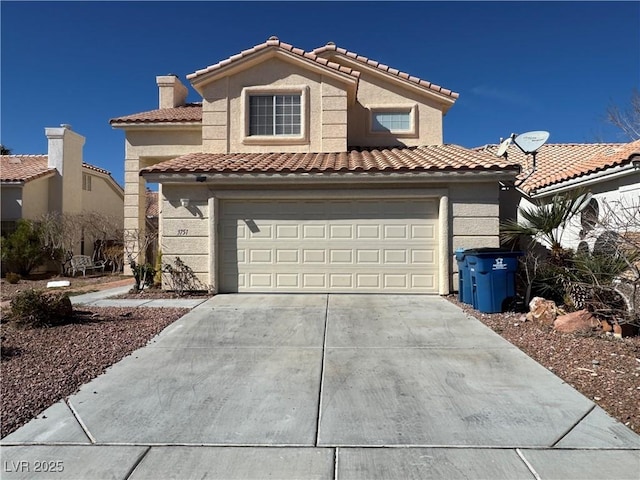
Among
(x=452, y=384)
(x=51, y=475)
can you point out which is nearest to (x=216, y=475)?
(x=51, y=475)

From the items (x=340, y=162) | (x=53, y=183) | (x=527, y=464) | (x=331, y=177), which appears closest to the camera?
(x=527, y=464)

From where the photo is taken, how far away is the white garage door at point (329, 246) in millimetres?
10734

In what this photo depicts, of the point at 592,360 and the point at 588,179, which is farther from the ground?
the point at 588,179

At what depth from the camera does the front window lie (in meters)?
13.3

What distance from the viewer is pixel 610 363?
5383 mm

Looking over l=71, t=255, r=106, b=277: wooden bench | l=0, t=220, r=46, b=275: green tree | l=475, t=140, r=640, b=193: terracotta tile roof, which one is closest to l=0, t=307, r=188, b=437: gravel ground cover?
l=475, t=140, r=640, b=193: terracotta tile roof

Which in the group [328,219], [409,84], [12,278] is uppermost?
[409,84]

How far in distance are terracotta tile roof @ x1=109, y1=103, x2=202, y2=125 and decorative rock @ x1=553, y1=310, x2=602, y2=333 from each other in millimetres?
12395

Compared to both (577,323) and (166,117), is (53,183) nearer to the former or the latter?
(166,117)

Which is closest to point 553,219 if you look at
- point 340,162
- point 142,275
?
point 340,162

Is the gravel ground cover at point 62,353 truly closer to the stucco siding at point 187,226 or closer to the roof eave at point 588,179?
the stucco siding at point 187,226

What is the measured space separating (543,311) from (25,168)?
21957 millimetres

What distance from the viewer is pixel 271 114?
43.6 ft

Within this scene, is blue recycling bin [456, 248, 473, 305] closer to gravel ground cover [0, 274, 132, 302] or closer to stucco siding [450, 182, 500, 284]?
stucco siding [450, 182, 500, 284]
